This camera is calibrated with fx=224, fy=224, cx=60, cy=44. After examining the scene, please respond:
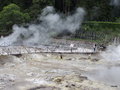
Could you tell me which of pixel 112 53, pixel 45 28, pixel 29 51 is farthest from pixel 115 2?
pixel 29 51

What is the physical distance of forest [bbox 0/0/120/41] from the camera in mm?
24562

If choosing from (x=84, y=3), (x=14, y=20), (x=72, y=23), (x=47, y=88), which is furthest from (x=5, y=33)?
(x=47, y=88)

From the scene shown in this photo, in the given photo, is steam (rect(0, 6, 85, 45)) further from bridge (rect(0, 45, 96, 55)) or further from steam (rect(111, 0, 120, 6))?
steam (rect(111, 0, 120, 6))

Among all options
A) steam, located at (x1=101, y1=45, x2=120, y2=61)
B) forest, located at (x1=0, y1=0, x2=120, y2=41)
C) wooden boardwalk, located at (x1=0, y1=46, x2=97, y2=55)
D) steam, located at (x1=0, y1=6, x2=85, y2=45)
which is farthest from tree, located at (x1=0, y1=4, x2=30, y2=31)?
steam, located at (x1=101, y1=45, x2=120, y2=61)

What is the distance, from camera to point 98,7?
3089 cm

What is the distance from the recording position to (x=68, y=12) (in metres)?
29.5

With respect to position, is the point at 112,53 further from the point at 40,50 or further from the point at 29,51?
the point at 29,51

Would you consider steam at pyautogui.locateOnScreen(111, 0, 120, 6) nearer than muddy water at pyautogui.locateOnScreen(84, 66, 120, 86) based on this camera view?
No

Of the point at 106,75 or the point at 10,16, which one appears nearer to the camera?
the point at 106,75

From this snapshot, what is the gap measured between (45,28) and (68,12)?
13.9ft

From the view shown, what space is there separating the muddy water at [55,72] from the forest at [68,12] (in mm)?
7660

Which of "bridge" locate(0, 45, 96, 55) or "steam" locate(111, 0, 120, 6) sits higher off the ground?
"steam" locate(111, 0, 120, 6)

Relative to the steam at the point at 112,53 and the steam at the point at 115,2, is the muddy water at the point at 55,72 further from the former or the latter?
the steam at the point at 115,2

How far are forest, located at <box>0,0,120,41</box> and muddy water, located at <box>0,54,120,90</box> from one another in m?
7.66
